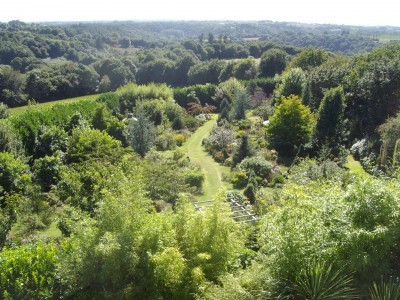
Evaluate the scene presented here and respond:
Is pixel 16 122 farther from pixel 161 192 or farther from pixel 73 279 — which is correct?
pixel 73 279

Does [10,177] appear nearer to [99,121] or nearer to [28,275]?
[28,275]

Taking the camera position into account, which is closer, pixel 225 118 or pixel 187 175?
pixel 187 175

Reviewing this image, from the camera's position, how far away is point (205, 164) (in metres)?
26.2

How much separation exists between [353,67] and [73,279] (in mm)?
32486

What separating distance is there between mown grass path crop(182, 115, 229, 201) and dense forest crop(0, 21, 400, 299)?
0.16 m

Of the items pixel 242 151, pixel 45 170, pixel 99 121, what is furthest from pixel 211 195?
pixel 99 121

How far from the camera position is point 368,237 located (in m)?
8.11

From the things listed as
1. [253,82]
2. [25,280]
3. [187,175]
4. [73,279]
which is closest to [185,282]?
[73,279]

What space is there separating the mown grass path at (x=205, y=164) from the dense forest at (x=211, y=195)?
0.16 m

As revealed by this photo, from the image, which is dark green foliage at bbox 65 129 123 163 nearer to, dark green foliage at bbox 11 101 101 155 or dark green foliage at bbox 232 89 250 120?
dark green foliage at bbox 11 101 101 155

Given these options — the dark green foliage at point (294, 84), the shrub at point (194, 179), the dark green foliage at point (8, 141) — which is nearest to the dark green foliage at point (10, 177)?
the dark green foliage at point (8, 141)

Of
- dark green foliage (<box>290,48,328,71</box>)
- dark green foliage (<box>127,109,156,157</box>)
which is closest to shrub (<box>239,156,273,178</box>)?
dark green foliage (<box>127,109,156,157</box>)

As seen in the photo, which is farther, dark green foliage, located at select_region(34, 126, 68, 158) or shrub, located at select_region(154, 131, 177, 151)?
shrub, located at select_region(154, 131, 177, 151)

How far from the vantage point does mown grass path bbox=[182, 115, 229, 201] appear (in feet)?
71.5
